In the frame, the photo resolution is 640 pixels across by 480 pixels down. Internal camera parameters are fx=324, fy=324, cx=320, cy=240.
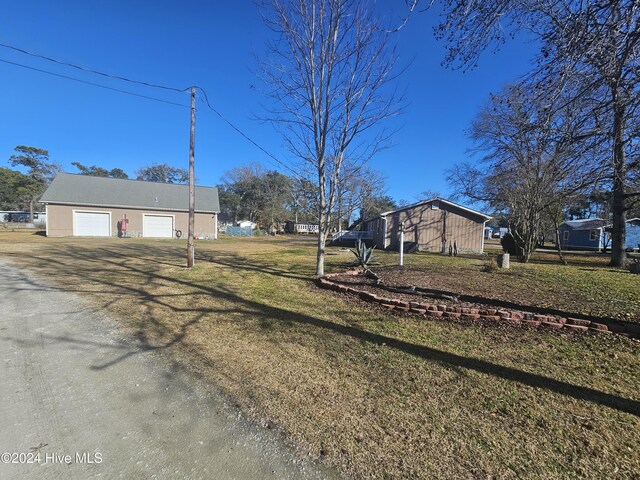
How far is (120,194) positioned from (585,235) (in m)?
45.4

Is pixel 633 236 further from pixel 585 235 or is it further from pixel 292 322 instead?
pixel 292 322

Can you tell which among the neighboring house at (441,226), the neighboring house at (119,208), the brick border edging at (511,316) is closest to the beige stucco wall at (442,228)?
the neighboring house at (441,226)

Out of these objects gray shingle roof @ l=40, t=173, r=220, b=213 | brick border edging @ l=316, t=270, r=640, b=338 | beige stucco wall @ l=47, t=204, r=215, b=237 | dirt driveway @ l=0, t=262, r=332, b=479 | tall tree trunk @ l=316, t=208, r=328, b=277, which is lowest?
dirt driveway @ l=0, t=262, r=332, b=479

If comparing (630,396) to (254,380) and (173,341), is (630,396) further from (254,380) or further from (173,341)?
(173,341)

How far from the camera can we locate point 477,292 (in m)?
6.69

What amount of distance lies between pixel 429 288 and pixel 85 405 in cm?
615

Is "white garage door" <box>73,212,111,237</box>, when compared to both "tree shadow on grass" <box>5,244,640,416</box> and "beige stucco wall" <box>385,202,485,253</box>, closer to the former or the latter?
"tree shadow on grass" <box>5,244,640,416</box>

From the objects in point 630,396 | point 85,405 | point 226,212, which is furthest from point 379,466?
point 226,212

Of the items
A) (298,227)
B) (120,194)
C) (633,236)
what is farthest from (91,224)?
(633,236)

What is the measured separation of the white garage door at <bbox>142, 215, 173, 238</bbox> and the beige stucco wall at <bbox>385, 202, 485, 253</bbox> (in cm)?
2278

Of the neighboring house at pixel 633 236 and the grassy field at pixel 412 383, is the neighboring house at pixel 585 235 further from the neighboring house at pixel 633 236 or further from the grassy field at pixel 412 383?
the grassy field at pixel 412 383

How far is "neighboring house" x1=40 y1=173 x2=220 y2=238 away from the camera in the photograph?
1100 inches

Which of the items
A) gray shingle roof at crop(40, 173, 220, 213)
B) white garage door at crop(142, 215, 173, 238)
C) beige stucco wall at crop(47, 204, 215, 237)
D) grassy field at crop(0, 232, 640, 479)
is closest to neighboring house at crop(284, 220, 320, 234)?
gray shingle roof at crop(40, 173, 220, 213)

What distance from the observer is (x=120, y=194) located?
3105cm
